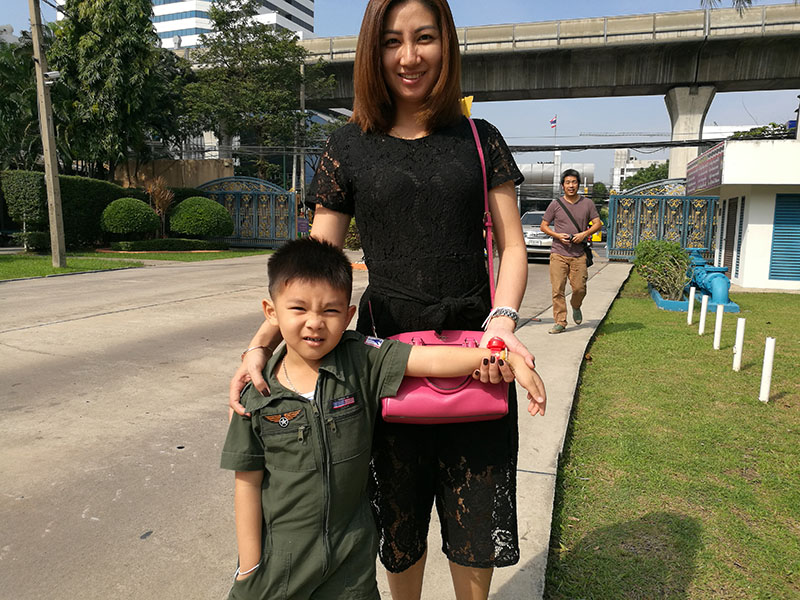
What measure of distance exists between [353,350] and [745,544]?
219 cm

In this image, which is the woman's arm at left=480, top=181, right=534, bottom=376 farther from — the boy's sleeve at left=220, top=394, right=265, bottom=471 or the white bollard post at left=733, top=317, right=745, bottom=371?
the white bollard post at left=733, top=317, right=745, bottom=371

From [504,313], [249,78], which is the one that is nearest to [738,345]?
[504,313]

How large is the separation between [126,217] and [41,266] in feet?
21.1

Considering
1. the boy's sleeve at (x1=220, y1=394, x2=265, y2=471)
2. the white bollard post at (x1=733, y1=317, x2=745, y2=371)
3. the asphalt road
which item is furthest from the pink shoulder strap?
the white bollard post at (x1=733, y1=317, x2=745, y2=371)

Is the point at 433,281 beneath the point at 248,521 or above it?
above

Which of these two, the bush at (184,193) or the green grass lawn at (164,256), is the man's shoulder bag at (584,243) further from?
the bush at (184,193)

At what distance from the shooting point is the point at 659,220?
1884cm

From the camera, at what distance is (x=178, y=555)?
2.57 m

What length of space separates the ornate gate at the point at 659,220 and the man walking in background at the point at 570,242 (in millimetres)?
11711

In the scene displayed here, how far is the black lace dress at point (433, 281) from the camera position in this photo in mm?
1645

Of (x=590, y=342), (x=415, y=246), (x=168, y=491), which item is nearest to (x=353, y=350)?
(x=415, y=246)

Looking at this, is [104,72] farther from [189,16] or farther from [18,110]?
[189,16]

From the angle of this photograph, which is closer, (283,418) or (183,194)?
(283,418)

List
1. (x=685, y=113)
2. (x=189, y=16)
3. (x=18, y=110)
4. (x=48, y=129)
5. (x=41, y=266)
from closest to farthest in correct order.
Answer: (x=48, y=129) → (x=41, y=266) → (x=685, y=113) → (x=18, y=110) → (x=189, y=16)
